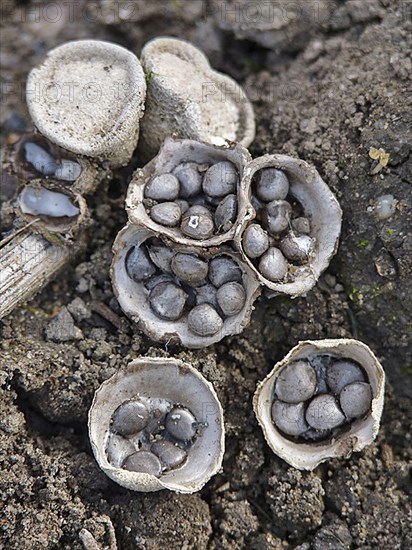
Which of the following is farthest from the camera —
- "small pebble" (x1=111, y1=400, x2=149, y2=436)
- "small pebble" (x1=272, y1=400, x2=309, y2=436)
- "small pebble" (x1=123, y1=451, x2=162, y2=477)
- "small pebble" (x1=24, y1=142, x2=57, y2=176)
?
"small pebble" (x1=24, y1=142, x2=57, y2=176)

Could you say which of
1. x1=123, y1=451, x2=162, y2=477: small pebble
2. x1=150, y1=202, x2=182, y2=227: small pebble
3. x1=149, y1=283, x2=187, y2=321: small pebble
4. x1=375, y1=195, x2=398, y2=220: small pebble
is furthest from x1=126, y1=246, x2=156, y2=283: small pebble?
x1=375, y1=195, x2=398, y2=220: small pebble

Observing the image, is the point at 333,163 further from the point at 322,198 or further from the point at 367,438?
the point at 367,438

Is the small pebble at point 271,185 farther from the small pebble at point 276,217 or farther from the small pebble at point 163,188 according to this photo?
the small pebble at point 163,188

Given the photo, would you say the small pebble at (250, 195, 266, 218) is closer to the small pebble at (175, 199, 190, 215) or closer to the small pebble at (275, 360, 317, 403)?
the small pebble at (175, 199, 190, 215)

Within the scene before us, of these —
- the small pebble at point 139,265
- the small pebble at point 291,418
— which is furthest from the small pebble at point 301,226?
the small pebble at point 291,418

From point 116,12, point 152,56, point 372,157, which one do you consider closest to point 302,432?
point 372,157
